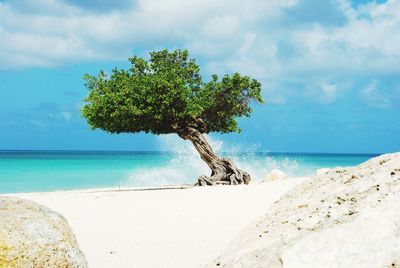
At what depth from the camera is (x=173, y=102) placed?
976 inches

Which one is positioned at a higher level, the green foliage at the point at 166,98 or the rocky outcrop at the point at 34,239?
the green foliage at the point at 166,98

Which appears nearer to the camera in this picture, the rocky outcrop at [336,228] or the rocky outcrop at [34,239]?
the rocky outcrop at [336,228]

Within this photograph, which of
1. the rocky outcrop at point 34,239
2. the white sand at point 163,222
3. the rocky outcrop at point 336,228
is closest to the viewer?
the rocky outcrop at point 336,228

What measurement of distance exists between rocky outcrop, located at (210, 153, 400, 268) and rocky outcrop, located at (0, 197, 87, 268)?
193 centimetres

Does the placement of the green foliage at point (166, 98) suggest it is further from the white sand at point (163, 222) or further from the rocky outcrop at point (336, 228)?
the rocky outcrop at point (336, 228)

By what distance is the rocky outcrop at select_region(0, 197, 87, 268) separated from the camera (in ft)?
18.0

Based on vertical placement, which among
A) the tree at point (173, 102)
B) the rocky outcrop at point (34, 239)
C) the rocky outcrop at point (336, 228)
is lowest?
the rocky outcrop at point (34, 239)

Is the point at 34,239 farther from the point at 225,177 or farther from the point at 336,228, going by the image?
the point at 225,177

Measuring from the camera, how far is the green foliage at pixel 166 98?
79.5 ft

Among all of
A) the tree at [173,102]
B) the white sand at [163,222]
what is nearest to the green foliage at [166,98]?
the tree at [173,102]

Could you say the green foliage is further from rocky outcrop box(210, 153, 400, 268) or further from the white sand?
rocky outcrop box(210, 153, 400, 268)

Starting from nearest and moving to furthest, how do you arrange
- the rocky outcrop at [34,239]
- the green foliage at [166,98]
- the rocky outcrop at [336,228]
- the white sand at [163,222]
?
the rocky outcrop at [336,228] < the rocky outcrop at [34,239] < the white sand at [163,222] < the green foliage at [166,98]

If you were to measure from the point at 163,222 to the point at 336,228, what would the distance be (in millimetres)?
11037

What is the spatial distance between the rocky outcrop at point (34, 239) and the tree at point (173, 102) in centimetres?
1775
